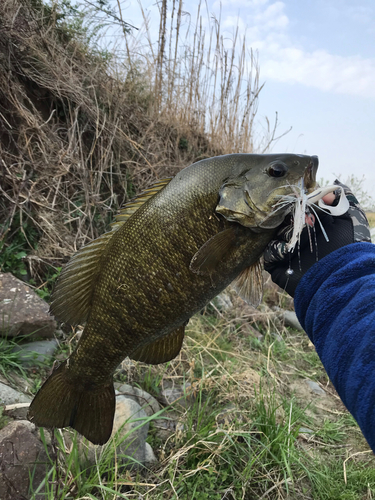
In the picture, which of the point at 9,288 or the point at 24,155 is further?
the point at 24,155

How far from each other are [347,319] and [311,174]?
22.2 inches

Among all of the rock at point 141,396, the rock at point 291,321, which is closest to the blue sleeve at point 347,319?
the rock at point 141,396

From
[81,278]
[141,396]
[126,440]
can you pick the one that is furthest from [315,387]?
[81,278]

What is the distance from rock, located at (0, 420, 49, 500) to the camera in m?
1.61

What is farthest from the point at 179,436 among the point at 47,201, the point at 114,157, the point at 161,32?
the point at 161,32

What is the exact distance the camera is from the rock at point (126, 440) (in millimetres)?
1940

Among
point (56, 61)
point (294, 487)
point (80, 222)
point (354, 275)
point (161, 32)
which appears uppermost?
point (161, 32)

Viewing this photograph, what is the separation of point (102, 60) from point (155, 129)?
114 cm

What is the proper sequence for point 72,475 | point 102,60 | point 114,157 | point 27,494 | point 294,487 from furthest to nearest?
point 102,60, point 114,157, point 294,487, point 72,475, point 27,494

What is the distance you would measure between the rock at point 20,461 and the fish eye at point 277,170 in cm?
175

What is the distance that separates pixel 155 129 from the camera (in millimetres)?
5078

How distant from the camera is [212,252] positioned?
125cm

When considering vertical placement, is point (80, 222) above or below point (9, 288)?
above

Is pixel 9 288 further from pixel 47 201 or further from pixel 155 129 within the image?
pixel 155 129
